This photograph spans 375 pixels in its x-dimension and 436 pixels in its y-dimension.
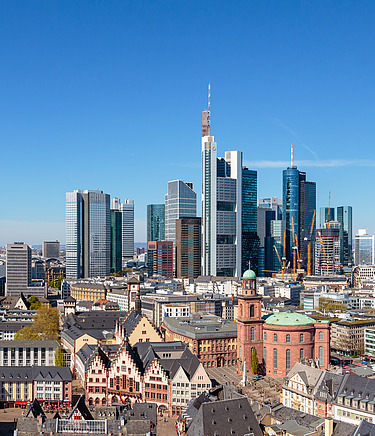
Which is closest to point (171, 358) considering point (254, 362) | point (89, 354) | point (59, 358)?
point (89, 354)

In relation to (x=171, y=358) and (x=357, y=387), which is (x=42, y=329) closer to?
(x=171, y=358)

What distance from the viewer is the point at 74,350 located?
139 m

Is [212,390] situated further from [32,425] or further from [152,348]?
[32,425]

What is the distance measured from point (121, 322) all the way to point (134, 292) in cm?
2963

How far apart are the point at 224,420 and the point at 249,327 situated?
5679 centimetres

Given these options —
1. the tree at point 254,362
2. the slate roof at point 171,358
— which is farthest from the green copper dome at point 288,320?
the slate roof at point 171,358

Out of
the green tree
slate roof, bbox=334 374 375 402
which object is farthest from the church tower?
slate roof, bbox=334 374 375 402

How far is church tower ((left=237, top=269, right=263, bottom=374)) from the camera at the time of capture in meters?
136

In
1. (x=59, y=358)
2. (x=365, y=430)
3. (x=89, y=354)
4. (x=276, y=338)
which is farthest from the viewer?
(x=276, y=338)

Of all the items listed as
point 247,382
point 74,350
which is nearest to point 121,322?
point 74,350

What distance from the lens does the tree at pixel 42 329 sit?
158m

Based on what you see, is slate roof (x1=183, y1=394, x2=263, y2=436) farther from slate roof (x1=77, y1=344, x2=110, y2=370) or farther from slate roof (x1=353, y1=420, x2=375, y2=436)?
slate roof (x1=77, y1=344, x2=110, y2=370)

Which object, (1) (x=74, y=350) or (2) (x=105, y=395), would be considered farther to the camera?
(1) (x=74, y=350)

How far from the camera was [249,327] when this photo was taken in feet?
450
